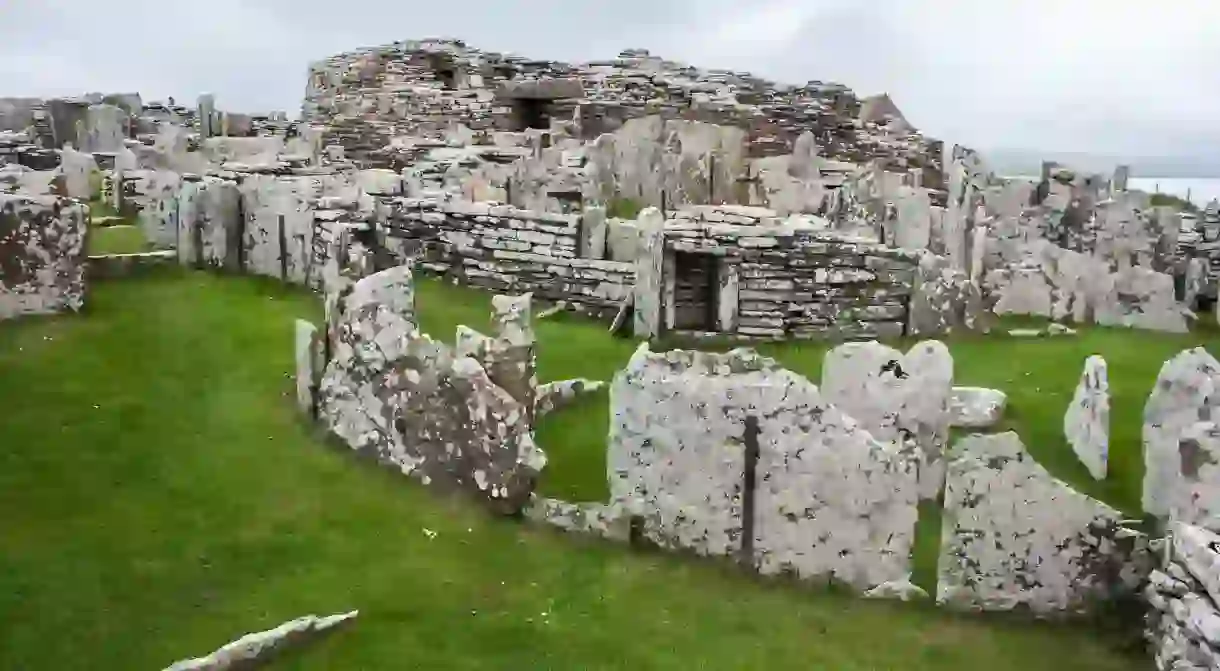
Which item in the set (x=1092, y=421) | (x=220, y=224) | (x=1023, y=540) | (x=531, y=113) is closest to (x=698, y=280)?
(x=1092, y=421)

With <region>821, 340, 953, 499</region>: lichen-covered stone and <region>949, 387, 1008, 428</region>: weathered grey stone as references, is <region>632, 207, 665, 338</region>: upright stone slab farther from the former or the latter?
<region>821, 340, 953, 499</region>: lichen-covered stone

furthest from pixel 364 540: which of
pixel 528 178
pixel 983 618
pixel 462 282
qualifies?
pixel 528 178

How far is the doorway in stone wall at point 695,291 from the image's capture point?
11.7 m

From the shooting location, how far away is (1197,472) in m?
5.95

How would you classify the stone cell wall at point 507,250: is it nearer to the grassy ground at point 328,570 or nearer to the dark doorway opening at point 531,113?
the grassy ground at point 328,570

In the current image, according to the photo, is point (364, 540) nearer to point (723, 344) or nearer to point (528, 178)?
point (723, 344)

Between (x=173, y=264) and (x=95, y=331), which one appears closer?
(x=95, y=331)

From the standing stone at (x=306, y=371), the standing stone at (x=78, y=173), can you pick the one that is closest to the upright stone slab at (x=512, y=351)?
the standing stone at (x=306, y=371)

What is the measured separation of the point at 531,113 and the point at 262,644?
75.1ft

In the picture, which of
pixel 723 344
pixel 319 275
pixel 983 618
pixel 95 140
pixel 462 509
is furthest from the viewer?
pixel 95 140

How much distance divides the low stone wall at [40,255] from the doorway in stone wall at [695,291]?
5.91 m

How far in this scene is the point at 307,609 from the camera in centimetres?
514

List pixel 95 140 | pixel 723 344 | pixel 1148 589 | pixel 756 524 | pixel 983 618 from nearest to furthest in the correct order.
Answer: pixel 1148 589
pixel 983 618
pixel 756 524
pixel 723 344
pixel 95 140

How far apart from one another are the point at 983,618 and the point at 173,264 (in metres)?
10.4
